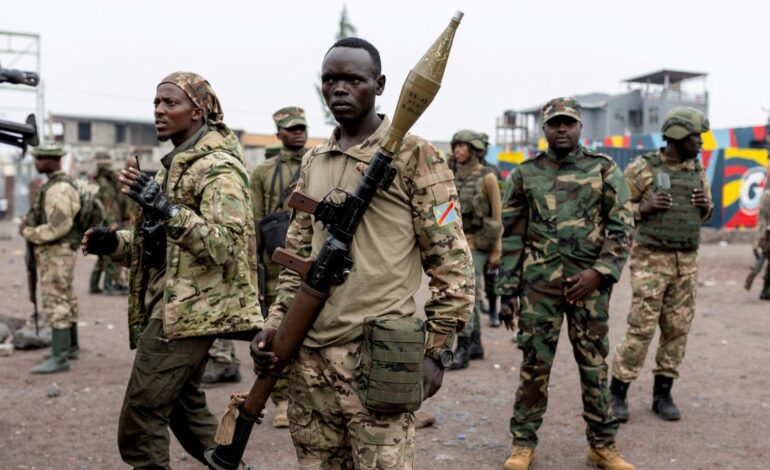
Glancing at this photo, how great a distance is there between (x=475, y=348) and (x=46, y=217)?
4.24 metres

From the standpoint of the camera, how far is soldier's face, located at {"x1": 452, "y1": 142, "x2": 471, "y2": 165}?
23.3 ft

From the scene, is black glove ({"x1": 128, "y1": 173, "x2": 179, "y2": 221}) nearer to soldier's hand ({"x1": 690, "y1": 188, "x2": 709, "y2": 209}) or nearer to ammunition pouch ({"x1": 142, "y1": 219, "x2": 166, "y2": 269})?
ammunition pouch ({"x1": 142, "y1": 219, "x2": 166, "y2": 269})

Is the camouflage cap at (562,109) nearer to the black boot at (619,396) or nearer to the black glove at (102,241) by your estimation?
the black boot at (619,396)

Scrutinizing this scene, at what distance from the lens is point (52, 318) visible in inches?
260

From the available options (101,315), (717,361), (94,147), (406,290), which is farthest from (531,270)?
(94,147)

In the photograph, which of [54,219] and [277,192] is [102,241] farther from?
[54,219]

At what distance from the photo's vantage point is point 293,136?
5.51m

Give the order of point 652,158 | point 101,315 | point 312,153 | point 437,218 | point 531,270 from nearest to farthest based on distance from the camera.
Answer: point 437,218 < point 312,153 < point 531,270 < point 652,158 < point 101,315

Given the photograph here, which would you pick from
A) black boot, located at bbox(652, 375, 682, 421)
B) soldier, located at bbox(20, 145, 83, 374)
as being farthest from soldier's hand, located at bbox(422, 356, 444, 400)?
soldier, located at bbox(20, 145, 83, 374)

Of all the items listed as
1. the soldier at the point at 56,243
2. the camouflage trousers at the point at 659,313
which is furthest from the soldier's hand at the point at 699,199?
the soldier at the point at 56,243

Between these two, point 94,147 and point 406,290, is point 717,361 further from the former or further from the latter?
point 94,147

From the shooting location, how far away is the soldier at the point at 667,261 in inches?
206

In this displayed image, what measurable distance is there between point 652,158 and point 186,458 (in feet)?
12.7

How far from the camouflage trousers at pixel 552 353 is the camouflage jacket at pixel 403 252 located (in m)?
1.90
